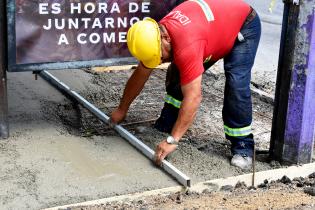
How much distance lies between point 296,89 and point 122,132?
63.1 inches

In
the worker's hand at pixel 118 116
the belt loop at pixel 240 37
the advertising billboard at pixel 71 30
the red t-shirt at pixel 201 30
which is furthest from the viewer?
the worker's hand at pixel 118 116

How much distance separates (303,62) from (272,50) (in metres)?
5.08

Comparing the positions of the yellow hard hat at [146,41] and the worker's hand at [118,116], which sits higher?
the yellow hard hat at [146,41]

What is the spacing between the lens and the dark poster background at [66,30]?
4.80 m

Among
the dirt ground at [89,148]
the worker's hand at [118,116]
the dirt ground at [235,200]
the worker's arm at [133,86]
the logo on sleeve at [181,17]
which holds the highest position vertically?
the logo on sleeve at [181,17]

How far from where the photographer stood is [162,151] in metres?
4.53

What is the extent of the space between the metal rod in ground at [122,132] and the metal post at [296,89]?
996mm

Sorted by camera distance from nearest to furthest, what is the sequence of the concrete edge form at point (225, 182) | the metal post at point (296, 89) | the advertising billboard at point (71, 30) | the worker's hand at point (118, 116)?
the concrete edge form at point (225, 182) < the metal post at point (296, 89) < the advertising billboard at point (71, 30) < the worker's hand at point (118, 116)

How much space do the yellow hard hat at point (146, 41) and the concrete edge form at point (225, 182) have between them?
0.99 m

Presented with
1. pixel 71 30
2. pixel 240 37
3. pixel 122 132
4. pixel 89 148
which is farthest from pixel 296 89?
pixel 71 30

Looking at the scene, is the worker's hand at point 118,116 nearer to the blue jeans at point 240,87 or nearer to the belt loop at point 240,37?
the blue jeans at point 240,87

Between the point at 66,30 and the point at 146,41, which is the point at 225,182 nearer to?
the point at 146,41

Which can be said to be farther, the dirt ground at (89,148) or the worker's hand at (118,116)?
the worker's hand at (118,116)

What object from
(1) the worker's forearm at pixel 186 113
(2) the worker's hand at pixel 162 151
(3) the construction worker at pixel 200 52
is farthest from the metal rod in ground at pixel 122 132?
(1) the worker's forearm at pixel 186 113
